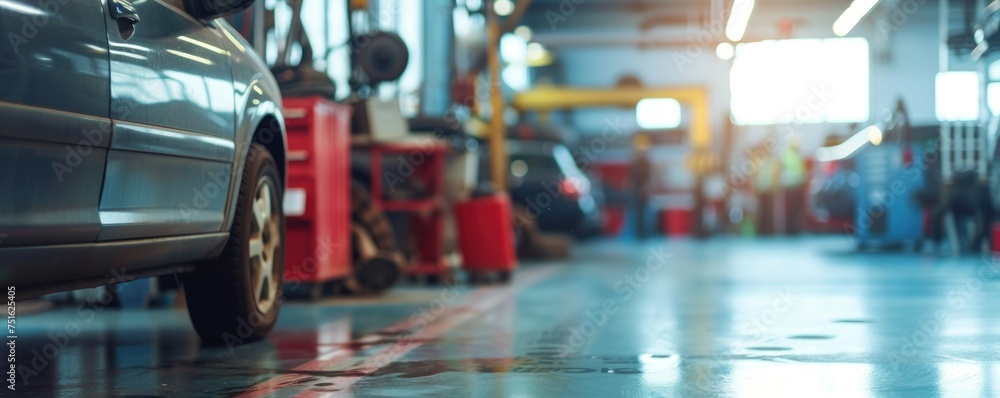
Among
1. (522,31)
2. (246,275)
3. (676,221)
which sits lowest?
(676,221)

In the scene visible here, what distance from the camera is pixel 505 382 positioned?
3.77 m

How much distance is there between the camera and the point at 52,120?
303cm

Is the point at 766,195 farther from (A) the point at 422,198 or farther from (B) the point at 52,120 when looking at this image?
(B) the point at 52,120

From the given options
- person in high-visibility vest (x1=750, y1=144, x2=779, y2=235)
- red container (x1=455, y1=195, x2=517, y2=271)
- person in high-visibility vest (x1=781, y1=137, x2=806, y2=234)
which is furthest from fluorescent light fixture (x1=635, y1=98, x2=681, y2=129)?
red container (x1=455, y1=195, x2=517, y2=271)

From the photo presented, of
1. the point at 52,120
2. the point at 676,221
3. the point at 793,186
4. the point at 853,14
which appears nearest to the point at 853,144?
the point at 853,14

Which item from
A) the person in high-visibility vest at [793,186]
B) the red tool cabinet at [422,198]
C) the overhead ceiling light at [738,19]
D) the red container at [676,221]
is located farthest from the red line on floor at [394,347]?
the red container at [676,221]

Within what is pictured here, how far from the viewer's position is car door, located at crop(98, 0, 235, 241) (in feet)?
11.3

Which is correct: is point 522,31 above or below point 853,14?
above

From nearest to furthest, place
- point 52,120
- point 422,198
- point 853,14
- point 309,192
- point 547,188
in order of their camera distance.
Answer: point 52,120, point 309,192, point 422,198, point 853,14, point 547,188

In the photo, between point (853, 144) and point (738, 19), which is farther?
point (853, 144)

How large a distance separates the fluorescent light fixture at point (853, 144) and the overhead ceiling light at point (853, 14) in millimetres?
1252

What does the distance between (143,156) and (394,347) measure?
1566mm

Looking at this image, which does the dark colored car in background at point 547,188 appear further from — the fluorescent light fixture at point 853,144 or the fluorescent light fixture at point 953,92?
the fluorescent light fixture at point 953,92

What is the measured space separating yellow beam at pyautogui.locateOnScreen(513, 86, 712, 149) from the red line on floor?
14.6 metres
